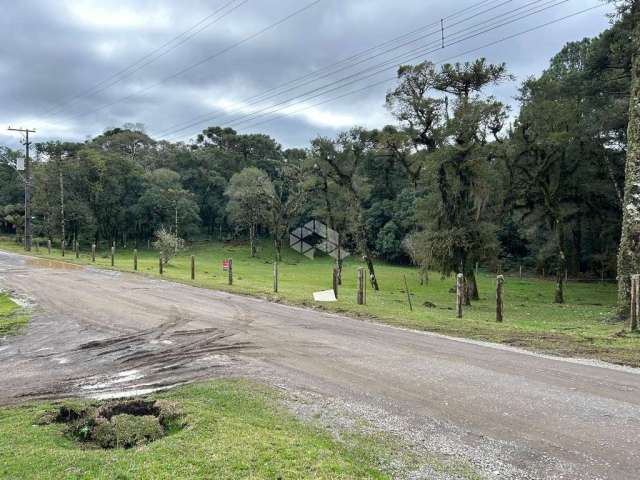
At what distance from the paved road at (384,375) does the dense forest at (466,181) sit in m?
14.9

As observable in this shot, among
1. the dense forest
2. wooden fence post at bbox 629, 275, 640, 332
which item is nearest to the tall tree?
the dense forest

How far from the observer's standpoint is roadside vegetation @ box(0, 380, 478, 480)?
12.8ft

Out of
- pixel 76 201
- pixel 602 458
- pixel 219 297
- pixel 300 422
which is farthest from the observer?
pixel 76 201

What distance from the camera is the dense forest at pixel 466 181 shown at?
81.0ft

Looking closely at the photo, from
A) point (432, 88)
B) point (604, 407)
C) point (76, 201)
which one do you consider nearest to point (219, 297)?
point (604, 407)

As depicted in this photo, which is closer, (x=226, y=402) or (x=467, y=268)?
(x=226, y=402)

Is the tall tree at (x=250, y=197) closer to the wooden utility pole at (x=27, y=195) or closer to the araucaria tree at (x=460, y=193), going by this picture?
the wooden utility pole at (x=27, y=195)

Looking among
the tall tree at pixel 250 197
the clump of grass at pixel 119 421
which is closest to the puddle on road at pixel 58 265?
the clump of grass at pixel 119 421

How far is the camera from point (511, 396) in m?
6.04

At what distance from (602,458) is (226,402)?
393 centimetres

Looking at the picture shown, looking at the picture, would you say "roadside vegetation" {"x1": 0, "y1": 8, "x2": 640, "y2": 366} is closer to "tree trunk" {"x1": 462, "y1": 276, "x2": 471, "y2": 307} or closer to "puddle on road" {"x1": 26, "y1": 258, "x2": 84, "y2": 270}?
"tree trunk" {"x1": 462, "y1": 276, "x2": 471, "y2": 307}

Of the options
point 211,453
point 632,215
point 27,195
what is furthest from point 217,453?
point 27,195

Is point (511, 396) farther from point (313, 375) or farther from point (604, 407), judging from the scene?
point (313, 375)

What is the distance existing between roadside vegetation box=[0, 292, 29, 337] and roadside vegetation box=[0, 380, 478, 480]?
6286 mm
